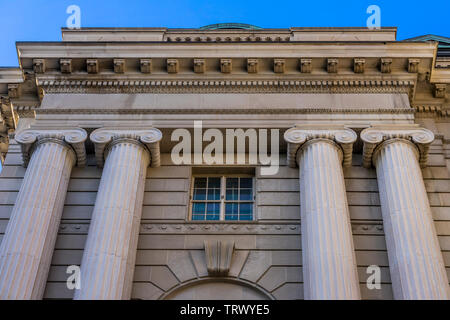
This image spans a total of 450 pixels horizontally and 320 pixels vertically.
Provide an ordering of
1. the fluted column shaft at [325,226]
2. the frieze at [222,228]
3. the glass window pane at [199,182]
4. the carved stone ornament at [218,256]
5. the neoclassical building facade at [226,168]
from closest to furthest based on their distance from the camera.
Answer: the fluted column shaft at [325,226] → the neoclassical building facade at [226,168] → the carved stone ornament at [218,256] → the frieze at [222,228] → the glass window pane at [199,182]

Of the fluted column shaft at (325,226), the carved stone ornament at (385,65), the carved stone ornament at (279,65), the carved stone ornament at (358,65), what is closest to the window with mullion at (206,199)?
the fluted column shaft at (325,226)

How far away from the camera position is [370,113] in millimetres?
23875

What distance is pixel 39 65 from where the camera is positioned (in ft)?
81.9

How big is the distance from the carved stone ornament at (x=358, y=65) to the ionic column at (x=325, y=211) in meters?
3.04

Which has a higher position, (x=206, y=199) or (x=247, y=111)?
(x=247, y=111)

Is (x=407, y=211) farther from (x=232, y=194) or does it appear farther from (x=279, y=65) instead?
(x=279, y=65)

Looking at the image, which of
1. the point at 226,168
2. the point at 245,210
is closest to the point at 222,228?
the point at 245,210

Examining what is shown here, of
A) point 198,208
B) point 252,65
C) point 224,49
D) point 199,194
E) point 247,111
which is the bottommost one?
point 198,208

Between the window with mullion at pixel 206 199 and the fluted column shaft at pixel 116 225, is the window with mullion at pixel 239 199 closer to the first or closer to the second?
the window with mullion at pixel 206 199

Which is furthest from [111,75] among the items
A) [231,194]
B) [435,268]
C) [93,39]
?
[435,268]

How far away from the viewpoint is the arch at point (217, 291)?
19953 millimetres

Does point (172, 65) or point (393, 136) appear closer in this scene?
point (393, 136)

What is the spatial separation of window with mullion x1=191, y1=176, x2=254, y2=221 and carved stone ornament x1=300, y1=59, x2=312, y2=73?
4705 millimetres

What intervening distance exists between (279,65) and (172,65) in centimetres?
406
